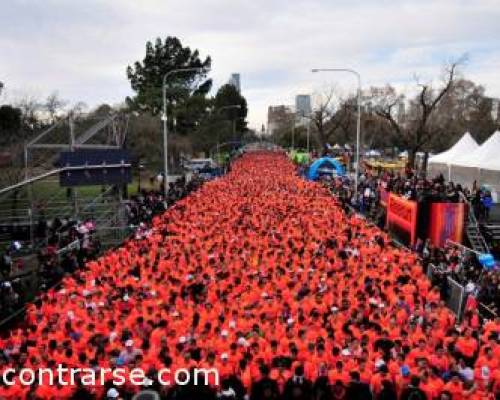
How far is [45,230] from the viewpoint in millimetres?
20547

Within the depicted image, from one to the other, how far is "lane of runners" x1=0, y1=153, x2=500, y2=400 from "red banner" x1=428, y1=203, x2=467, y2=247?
324cm

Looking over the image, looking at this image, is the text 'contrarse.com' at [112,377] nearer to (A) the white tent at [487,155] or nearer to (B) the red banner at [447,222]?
(B) the red banner at [447,222]

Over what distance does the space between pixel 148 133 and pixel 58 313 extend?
118ft

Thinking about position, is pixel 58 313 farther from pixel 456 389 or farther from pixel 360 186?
pixel 360 186

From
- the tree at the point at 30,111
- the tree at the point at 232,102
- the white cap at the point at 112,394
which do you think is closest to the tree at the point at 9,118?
the tree at the point at 30,111

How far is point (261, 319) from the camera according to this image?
10602mm

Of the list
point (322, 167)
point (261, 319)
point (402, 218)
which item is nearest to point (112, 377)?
point (261, 319)

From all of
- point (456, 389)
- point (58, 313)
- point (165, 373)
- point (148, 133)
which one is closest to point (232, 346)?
point (165, 373)

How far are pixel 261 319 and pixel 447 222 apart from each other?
11.0 meters

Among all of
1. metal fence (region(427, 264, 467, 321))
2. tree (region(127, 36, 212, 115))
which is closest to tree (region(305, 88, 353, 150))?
tree (region(127, 36, 212, 115))

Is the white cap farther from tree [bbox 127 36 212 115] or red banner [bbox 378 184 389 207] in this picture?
tree [bbox 127 36 212 115]

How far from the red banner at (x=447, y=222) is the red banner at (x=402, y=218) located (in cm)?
64

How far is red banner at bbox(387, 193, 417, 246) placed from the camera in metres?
20.0

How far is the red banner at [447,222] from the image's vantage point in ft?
63.2
